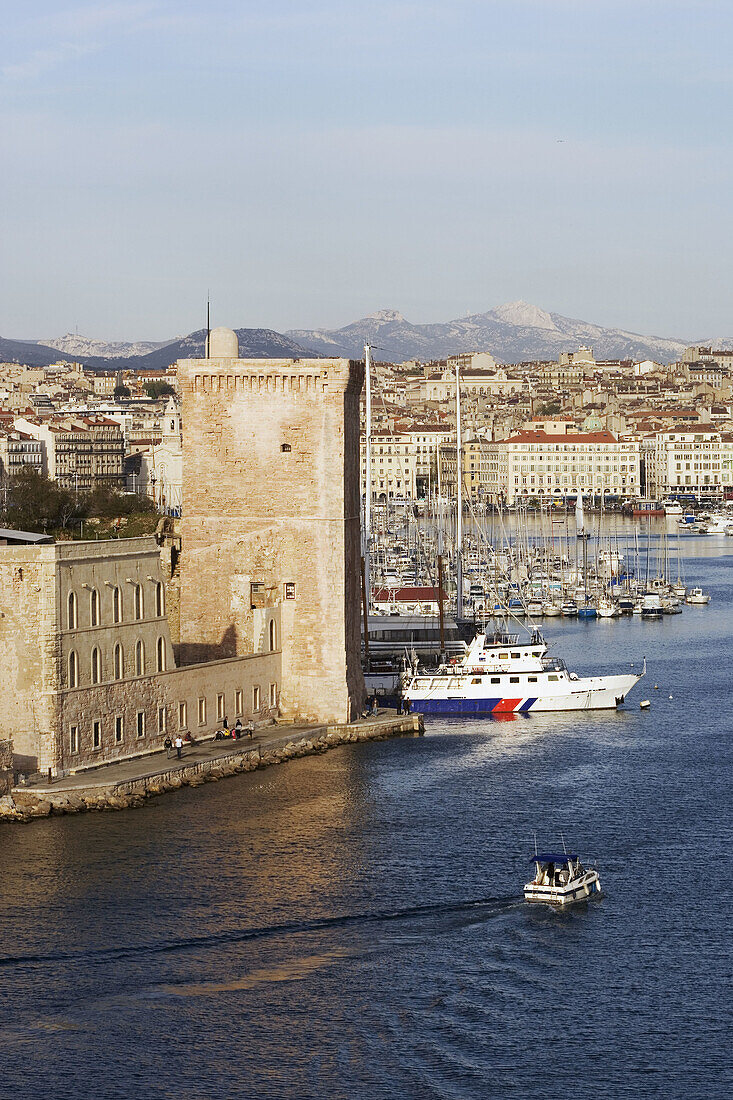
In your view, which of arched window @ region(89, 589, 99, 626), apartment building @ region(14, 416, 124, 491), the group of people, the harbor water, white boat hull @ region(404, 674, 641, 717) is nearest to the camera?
the harbor water

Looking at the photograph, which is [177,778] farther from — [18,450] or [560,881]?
[18,450]

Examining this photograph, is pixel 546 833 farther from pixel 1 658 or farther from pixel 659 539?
pixel 659 539

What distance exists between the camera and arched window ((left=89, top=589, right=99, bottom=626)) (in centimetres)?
2598

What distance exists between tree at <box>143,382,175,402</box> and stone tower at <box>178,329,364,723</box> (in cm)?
12827

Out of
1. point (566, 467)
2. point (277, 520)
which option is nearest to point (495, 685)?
point (277, 520)

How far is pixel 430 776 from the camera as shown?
28.5m

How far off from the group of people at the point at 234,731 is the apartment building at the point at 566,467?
9915cm

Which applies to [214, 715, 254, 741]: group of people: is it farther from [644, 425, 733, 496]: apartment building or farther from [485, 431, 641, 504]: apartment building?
[644, 425, 733, 496]: apartment building

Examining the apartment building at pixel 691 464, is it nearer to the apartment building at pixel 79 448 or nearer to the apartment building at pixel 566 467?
the apartment building at pixel 566 467

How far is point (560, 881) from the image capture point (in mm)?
21188

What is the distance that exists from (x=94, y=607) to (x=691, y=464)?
108 meters

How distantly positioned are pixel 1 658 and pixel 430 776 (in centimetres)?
690

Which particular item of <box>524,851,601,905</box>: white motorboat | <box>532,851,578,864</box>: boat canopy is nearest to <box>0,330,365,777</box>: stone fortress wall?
<box>532,851,578,864</box>: boat canopy

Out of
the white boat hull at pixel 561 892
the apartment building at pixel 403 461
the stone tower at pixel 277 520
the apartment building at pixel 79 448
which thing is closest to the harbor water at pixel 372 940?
the white boat hull at pixel 561 892
